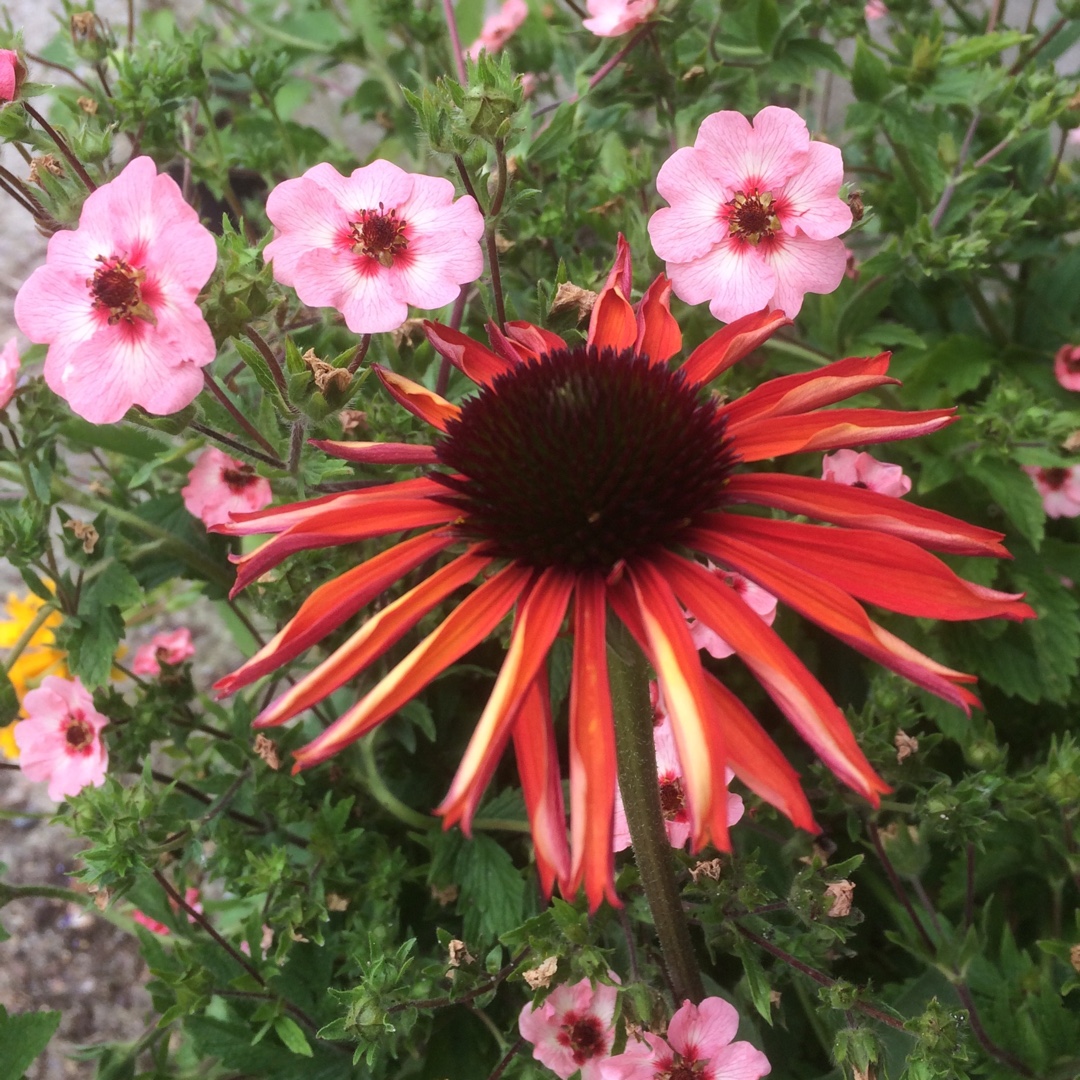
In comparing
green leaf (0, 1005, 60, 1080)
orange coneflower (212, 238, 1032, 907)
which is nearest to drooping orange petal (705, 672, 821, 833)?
orange coneflower (212, 238, 1032, 907)

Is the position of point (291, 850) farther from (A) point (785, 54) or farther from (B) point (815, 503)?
(A) point (785, 54)

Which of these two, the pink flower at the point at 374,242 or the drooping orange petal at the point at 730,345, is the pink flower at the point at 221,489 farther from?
the drooping orange petal at the point at 730,345

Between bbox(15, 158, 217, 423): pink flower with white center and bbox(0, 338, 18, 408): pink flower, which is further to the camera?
bbox(0, 338, 18, 408): pink flower

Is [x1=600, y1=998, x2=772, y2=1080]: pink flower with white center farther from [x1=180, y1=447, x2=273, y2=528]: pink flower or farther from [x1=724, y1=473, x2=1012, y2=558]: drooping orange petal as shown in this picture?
[x1=180, y1=447, x2=273, y2=528]: pink flower

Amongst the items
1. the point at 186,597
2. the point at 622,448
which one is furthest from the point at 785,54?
the point at 186,597

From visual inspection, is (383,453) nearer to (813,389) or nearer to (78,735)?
(813,389)
